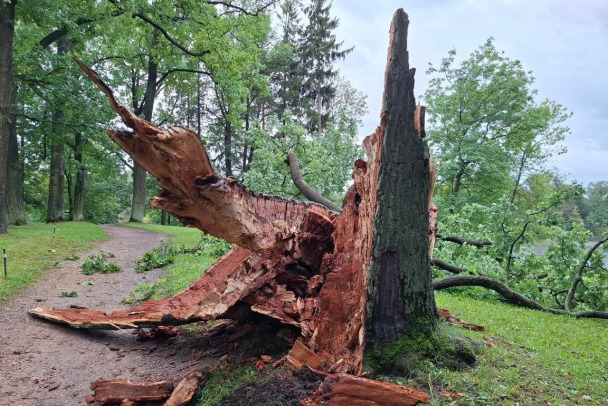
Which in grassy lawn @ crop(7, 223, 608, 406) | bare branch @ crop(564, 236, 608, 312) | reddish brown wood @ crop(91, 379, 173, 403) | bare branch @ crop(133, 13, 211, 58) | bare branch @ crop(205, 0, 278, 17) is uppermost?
bare branch @ crop(205, 0, 278, 17)

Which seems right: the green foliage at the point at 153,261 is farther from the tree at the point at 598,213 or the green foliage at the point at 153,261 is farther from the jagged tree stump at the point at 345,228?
the tree at the point at 598,213

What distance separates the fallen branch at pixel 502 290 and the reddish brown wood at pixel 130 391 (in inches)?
181

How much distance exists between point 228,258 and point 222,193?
5.48ft

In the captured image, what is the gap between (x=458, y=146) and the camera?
19547mm

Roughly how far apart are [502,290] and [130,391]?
238 inches

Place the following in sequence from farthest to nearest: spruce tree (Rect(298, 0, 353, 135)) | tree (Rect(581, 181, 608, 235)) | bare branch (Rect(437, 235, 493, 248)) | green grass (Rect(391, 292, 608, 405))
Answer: spruce tree (Rect(298, 0, 353, 135)), bare branch (Rect(437, 235, 493, 248)), tree (Rect(581, 181, 608, 235)), green grass (Rect(391, 292, 608, 405))

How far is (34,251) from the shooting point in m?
9.12

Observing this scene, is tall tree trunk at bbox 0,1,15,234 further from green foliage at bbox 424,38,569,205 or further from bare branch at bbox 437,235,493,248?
green foliage at bbox 424,38,569,205

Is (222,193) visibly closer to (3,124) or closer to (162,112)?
(3,124)

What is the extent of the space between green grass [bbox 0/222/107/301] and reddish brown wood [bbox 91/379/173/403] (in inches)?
150

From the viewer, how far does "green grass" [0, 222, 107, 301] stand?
664cm

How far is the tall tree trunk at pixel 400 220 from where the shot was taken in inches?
109

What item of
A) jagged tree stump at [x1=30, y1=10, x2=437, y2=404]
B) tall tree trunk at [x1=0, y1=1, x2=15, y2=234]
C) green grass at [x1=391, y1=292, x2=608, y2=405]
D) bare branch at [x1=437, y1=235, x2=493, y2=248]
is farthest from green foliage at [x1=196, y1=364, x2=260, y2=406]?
tall tree trunk at [x1=0, y1=1, x2=15, y2=234]

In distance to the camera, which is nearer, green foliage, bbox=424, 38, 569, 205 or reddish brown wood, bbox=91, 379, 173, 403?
reddish brown wood, bbox=91, 379, 173, 403
